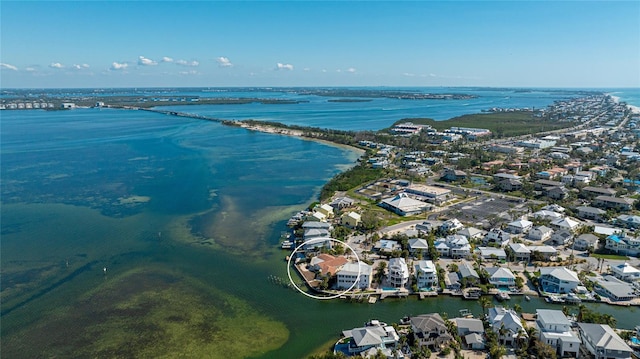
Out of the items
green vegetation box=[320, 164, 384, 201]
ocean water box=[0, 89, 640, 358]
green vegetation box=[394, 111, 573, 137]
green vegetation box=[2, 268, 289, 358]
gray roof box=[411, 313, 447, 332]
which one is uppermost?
green vegetation box=[394, 111, 573, 137]

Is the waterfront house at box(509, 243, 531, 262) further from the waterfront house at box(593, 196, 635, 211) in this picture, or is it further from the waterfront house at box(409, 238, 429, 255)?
the waterfront house at box(593, 196, 635, 211)

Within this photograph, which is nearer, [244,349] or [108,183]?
[244,349]

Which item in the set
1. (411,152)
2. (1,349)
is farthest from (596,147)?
(1,349)

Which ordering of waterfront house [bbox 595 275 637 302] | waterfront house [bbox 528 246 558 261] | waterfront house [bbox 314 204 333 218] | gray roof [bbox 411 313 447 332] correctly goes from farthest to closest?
waterfront house [bbox 314 204 333 218] < waterfront house [bbox 528 246 558 261] < waterfront house [bbox 595 275 637 302] < gray roof [bbox 411 313 447 332]

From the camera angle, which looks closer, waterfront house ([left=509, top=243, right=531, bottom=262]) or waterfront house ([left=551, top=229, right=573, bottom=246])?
waterfront house ([left=509, top=243, right=531, bottom=262])

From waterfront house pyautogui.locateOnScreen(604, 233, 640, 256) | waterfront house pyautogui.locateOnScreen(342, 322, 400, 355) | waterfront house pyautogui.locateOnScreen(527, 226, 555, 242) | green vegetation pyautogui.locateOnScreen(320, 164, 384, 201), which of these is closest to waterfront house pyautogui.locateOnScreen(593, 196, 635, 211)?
waterfront house pyautogui.locateOnScreen(604, 233, 640, 256)

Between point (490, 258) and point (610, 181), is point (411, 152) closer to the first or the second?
point (610, 181)

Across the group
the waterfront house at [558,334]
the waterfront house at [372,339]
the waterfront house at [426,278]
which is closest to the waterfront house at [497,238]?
the waterfront house at [426,278]

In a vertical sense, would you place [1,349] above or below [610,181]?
below
